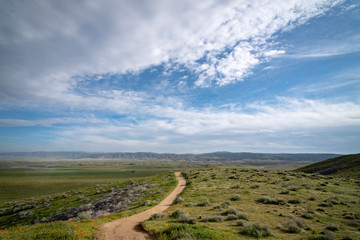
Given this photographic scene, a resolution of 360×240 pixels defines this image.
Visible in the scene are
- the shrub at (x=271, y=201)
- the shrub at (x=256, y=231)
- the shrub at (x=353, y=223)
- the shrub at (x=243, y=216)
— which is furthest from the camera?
the shrub at (x=271, y=201)

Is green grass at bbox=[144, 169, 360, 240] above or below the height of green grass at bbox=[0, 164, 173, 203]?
above

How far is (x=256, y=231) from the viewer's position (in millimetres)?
12641

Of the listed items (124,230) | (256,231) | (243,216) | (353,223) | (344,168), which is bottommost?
(344,168)

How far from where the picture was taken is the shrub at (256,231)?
12.4 m

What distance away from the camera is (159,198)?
90.3 feet

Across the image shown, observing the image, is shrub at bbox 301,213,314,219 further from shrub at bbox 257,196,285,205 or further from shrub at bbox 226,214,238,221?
shrub at bbox 226,214,238,221

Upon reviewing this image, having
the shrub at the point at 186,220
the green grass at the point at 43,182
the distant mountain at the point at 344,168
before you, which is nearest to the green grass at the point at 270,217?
the shrub at the point at 186,220

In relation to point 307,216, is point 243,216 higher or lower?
higher

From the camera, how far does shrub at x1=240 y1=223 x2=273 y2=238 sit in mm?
12437

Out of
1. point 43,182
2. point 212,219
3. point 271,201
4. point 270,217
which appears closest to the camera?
point 212,219

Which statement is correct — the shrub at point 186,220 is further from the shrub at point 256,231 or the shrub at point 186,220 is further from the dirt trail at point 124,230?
the shrub at point 256,231

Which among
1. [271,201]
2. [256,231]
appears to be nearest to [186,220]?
[256,231]

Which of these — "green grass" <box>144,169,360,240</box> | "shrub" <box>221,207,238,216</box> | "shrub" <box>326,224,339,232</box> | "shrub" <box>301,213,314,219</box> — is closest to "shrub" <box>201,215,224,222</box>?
"green grass" <box>144,169,360,240</box>

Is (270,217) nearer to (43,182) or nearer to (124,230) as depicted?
(124,230)
